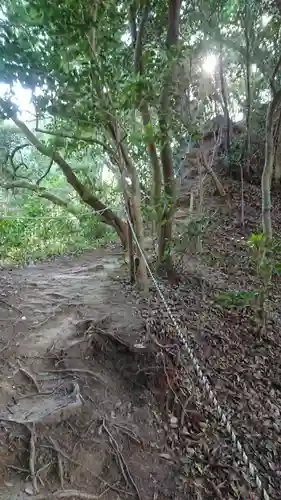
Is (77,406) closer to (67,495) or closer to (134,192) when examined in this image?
(67,495)

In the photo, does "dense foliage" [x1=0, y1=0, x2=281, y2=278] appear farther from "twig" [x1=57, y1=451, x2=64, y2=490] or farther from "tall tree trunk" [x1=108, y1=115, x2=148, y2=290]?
"twig" [x1=57, y1=451, x2=64, y2=490]

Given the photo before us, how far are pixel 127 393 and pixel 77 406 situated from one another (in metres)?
0.61

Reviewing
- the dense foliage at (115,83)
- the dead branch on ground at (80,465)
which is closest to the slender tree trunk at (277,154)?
the dense foliage at (115,83)

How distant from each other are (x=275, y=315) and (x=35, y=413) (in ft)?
12.8

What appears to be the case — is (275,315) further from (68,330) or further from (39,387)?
(39,387)

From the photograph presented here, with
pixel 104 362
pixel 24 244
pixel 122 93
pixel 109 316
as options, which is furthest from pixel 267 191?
pixel 24 244

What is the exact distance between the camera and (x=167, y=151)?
5.13 meters

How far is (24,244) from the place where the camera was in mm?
8250

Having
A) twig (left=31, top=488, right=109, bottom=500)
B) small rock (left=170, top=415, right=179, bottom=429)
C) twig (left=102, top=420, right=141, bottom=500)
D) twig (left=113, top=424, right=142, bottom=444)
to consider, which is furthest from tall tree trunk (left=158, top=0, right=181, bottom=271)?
twig (left=31, top=488, right=109, bottom=500)

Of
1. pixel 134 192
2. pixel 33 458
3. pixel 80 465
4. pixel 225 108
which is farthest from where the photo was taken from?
pixel 225 108

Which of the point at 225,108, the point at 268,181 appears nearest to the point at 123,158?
the point at 268,181

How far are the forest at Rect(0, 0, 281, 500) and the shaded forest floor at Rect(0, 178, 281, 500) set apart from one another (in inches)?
0.5

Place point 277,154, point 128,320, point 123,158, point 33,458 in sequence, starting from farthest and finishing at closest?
point 277,154 < point 123,158 < point 128,320 < point 33,458

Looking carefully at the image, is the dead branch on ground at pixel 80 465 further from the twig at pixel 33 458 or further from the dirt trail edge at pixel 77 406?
the twig at pixel 33 458
